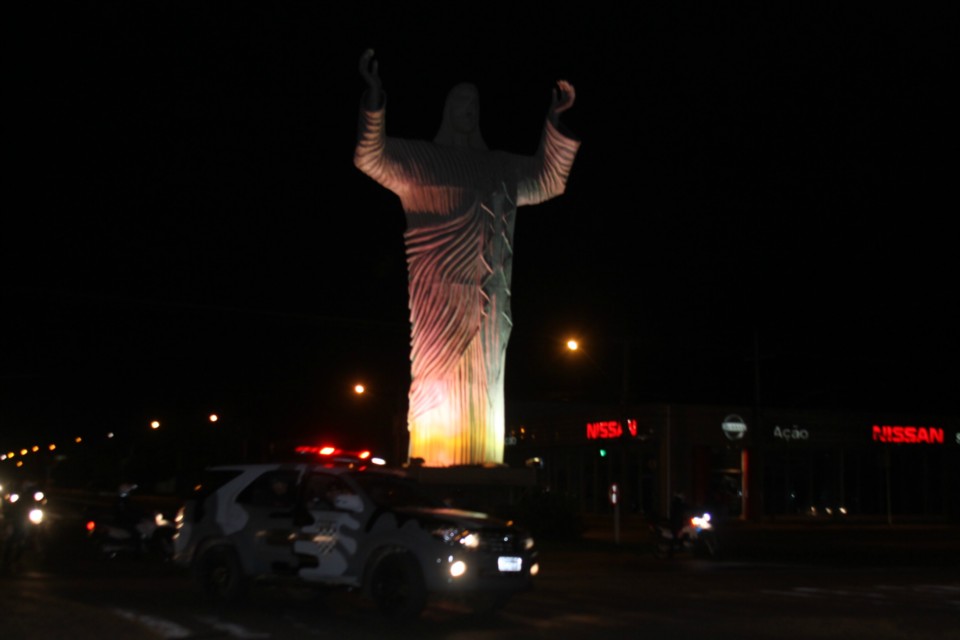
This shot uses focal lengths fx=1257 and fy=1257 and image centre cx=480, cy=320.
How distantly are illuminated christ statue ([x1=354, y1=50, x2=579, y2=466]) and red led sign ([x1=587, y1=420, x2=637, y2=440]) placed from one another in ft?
61.4

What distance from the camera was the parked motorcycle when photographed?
73.5 ft

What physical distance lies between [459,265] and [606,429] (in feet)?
71.6

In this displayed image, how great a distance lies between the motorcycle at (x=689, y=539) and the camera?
2586 centimetres

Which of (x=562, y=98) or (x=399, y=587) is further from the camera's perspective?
(x=562, y=98)

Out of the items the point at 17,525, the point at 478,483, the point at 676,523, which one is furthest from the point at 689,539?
the point at 17,525

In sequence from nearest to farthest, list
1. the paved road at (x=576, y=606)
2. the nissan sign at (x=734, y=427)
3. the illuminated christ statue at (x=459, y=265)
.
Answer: the paved road at (x=576, y=606) → the illuminated christ statue at (x=459, y=265) → the nissan sign at (x=734, y=427)

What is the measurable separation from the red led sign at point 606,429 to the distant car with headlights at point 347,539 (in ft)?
108

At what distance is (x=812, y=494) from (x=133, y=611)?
4175cm

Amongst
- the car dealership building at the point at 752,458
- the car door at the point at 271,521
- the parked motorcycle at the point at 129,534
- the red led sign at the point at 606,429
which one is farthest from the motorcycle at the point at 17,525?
the red led sign at the point at 606,429

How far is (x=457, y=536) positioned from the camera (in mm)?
13133

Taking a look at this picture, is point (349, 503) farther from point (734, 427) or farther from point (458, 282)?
point (734, 427)

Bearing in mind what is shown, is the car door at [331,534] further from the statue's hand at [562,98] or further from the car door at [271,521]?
the statue's hand at [562,98]

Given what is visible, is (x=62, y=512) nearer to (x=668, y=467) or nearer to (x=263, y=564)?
(x=668, y=467)

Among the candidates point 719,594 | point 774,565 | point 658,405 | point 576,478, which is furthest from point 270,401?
point 719,594
